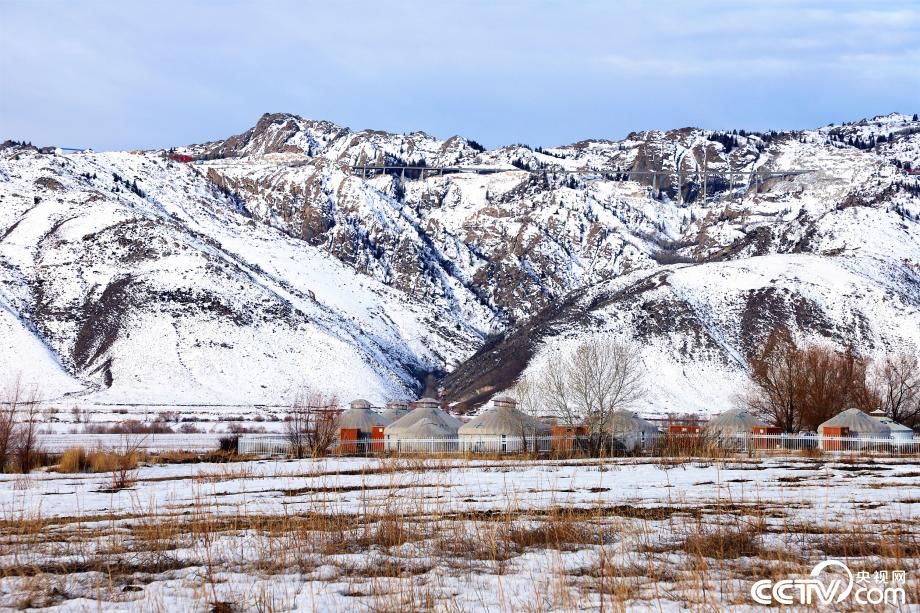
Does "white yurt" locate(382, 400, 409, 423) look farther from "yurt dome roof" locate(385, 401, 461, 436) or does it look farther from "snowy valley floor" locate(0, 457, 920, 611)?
"snowy valley floor" locate(0, 457, 920, 611)

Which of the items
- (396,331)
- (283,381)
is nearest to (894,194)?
(396,331)

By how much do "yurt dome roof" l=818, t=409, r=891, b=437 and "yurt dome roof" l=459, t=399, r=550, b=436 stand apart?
59.4ft

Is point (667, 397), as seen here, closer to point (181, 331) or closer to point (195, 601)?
point (181, 331)

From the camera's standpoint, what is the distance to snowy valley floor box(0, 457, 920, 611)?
966cm

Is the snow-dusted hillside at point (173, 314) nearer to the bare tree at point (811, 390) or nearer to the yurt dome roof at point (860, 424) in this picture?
the bare tree at point (811, 390)

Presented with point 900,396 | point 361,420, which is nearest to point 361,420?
point 361,420

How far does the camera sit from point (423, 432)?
64.9 metres

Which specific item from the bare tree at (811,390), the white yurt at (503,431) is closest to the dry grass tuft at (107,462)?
the white yurt at (503,431)

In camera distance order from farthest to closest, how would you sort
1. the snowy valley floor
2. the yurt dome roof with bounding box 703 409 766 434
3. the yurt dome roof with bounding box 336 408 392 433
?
the yurt dome roof with bounding box 336 408 392 433, the yurt dome roof with bounding box 703 409 766 434, the snowy valley floor

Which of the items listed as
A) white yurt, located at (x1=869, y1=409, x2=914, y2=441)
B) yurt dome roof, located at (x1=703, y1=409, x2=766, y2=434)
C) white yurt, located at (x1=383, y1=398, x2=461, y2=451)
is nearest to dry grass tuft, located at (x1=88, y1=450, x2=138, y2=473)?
white yurt, located at (x1=383, y1=398, x2=461, y2=451)

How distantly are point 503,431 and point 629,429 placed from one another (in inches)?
312

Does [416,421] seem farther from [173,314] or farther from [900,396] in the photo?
[173,314]

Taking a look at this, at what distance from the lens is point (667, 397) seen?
368ft

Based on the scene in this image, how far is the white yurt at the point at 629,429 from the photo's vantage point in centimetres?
5381
